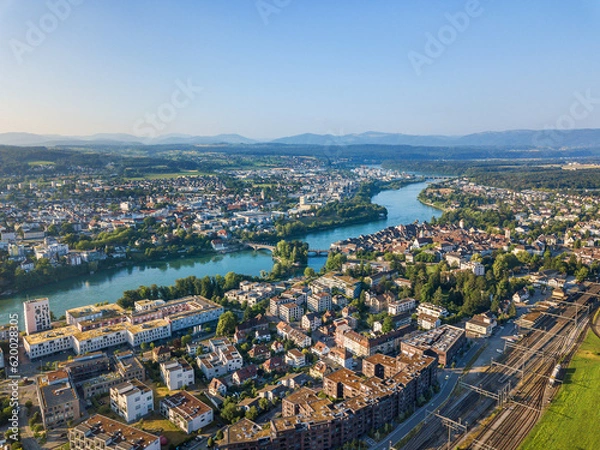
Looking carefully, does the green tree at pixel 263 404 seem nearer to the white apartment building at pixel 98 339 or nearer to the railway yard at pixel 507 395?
the railway yard at pixel 507 395

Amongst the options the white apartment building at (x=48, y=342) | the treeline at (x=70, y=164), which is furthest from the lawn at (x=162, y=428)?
the treeline at (x=70, y=164)

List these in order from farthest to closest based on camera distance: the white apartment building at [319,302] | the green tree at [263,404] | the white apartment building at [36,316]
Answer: the white apartment building at [319,302]
the white apartment building at [36,316]
the green tree at [263,404]

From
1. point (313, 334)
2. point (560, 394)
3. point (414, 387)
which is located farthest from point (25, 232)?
point (560, 394)

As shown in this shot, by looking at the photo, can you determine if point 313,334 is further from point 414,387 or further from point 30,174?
point 30,174

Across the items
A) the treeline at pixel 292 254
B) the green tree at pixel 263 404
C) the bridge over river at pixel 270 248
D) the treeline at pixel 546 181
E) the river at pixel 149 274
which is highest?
the treeline at pixel 546 181

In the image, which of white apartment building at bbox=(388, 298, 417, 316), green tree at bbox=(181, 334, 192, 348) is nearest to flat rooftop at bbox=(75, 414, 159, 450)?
green tree at bbox=(181, 334, 192, 348)

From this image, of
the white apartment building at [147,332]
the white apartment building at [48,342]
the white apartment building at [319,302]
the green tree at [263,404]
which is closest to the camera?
the green tree at [263,404]

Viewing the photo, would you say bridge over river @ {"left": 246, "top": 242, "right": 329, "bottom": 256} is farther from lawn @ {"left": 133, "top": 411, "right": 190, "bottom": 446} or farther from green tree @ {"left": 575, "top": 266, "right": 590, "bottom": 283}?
lawn @ {"left": 133, "top": 411, "right": 190, "bottom": 446}
